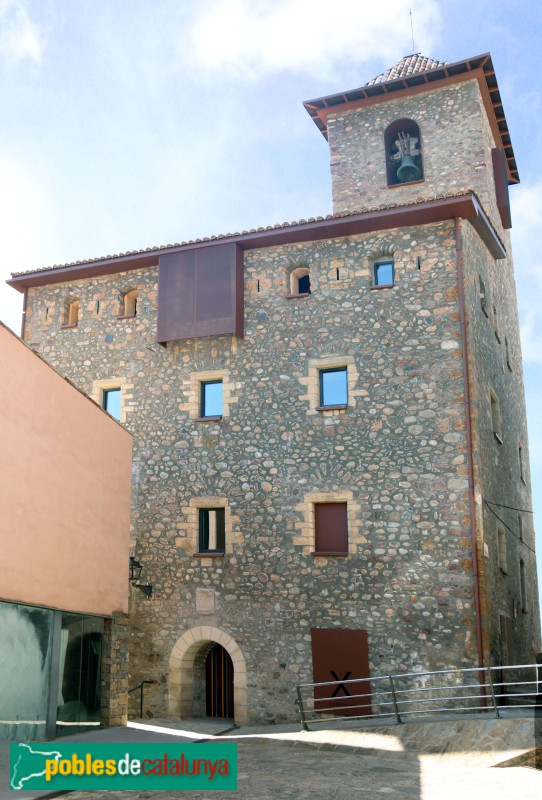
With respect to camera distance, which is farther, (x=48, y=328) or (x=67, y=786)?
(x=48, y=328)

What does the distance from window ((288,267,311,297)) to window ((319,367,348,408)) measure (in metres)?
1.79

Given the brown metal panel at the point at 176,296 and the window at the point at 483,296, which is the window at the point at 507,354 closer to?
the window at the point at 483,296

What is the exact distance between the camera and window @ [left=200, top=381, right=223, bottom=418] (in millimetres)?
16016

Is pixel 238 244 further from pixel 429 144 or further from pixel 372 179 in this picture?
pixel 429 144

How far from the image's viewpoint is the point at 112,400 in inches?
668

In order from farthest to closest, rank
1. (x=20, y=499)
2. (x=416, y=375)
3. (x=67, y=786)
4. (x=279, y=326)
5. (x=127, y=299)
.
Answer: (x=127, y=299) → (x=279, y=326) → (x=416, y=375) → (x=20, y=499) → (x=67, y=786)

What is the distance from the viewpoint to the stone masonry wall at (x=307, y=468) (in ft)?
45.0

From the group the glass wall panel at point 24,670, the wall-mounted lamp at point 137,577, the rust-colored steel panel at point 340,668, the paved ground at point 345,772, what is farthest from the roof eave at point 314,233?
the paved ground at point 345,772

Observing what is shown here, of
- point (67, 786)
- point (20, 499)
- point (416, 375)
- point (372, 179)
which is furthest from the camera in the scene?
point (372, 179)

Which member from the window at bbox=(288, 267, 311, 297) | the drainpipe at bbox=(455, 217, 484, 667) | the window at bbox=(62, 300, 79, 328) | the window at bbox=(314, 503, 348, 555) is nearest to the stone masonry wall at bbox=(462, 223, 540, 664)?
the drainpipe at bbox=(455, 217, 484, 667)

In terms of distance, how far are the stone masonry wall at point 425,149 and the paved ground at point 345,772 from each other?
1203cm

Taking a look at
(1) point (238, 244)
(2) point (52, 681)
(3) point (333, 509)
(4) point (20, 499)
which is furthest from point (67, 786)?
(1) point (238, 244)

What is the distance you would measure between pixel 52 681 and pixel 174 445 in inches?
238

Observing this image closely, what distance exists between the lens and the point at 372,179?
61.6 ft
